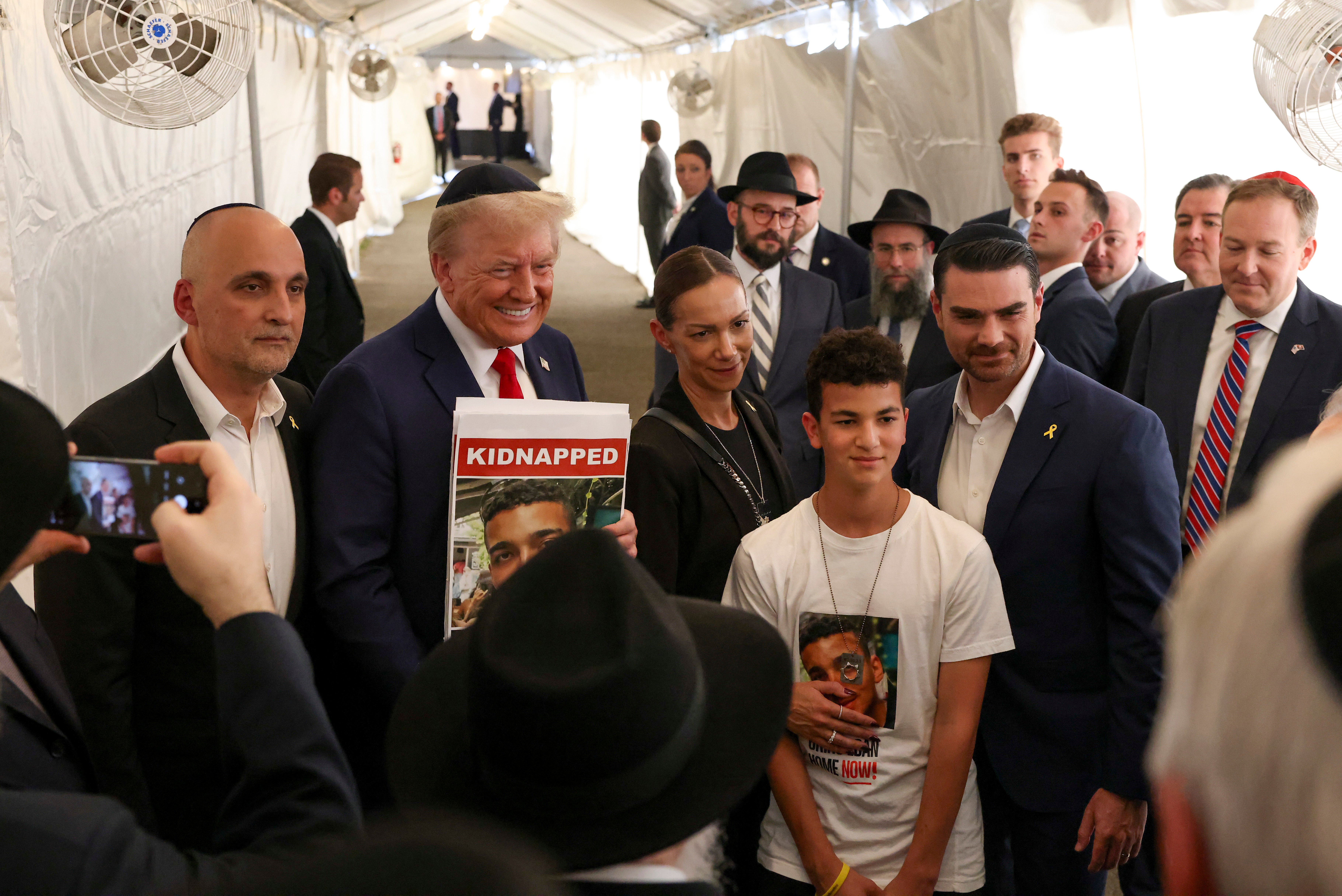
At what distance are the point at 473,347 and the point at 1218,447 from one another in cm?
222

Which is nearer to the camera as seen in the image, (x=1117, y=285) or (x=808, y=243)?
(x=1117, y=285)

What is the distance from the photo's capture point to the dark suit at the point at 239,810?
71cm

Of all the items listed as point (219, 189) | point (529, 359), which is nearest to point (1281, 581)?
point (529, 359)

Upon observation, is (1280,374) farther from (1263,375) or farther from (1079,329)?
(1079,329)

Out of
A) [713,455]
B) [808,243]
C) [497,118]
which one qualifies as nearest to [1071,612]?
[713,455]

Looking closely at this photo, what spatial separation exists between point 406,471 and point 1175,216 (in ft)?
11.0

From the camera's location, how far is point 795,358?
12.4ft

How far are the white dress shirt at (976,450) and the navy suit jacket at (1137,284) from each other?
2.13m

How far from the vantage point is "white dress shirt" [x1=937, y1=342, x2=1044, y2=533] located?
6.84ft

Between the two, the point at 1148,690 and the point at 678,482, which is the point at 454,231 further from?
the point at 1148,690

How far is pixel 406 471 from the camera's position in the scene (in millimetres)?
1767

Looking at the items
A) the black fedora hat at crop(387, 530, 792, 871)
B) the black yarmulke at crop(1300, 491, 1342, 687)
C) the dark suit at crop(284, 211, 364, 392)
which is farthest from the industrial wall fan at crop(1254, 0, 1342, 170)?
the dark suit at crop(284, 211, 364, 392)

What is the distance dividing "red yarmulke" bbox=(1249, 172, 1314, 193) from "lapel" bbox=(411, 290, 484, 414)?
97.4 inches

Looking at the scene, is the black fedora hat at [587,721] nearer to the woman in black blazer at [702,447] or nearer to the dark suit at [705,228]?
the woman in black blazer at [702,447]
